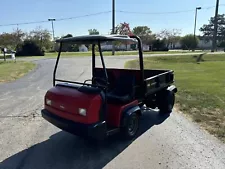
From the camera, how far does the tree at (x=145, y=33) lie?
6769 cm

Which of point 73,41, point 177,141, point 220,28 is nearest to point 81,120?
point 73,41

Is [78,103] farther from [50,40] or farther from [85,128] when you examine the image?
[50,40]

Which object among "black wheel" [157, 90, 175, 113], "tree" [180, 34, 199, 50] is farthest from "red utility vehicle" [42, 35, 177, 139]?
"tree" [180, 34, 199, 50]

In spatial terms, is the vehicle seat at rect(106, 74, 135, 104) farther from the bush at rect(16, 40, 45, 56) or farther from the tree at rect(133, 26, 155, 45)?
the tree at rect(133, 26, 155, 45)

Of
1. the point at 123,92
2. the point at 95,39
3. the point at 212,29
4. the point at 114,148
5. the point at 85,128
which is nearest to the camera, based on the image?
the point at 85,128

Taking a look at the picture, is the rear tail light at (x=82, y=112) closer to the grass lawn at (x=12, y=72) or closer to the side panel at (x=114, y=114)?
the side panel at (x=114, y=114)

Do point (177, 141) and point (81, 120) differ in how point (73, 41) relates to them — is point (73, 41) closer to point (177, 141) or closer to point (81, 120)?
point (81, 120)

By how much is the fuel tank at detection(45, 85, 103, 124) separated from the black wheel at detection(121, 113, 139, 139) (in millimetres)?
844

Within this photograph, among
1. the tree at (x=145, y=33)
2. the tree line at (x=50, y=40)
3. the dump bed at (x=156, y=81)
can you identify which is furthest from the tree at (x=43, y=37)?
the dump bed at (x=156, y=81)

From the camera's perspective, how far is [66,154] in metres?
3.71

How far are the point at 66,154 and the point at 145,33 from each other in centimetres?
7329

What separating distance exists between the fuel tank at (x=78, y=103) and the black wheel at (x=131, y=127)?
0.84 m

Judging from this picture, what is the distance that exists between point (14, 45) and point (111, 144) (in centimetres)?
5144

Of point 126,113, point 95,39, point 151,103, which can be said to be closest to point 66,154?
point 126,113
